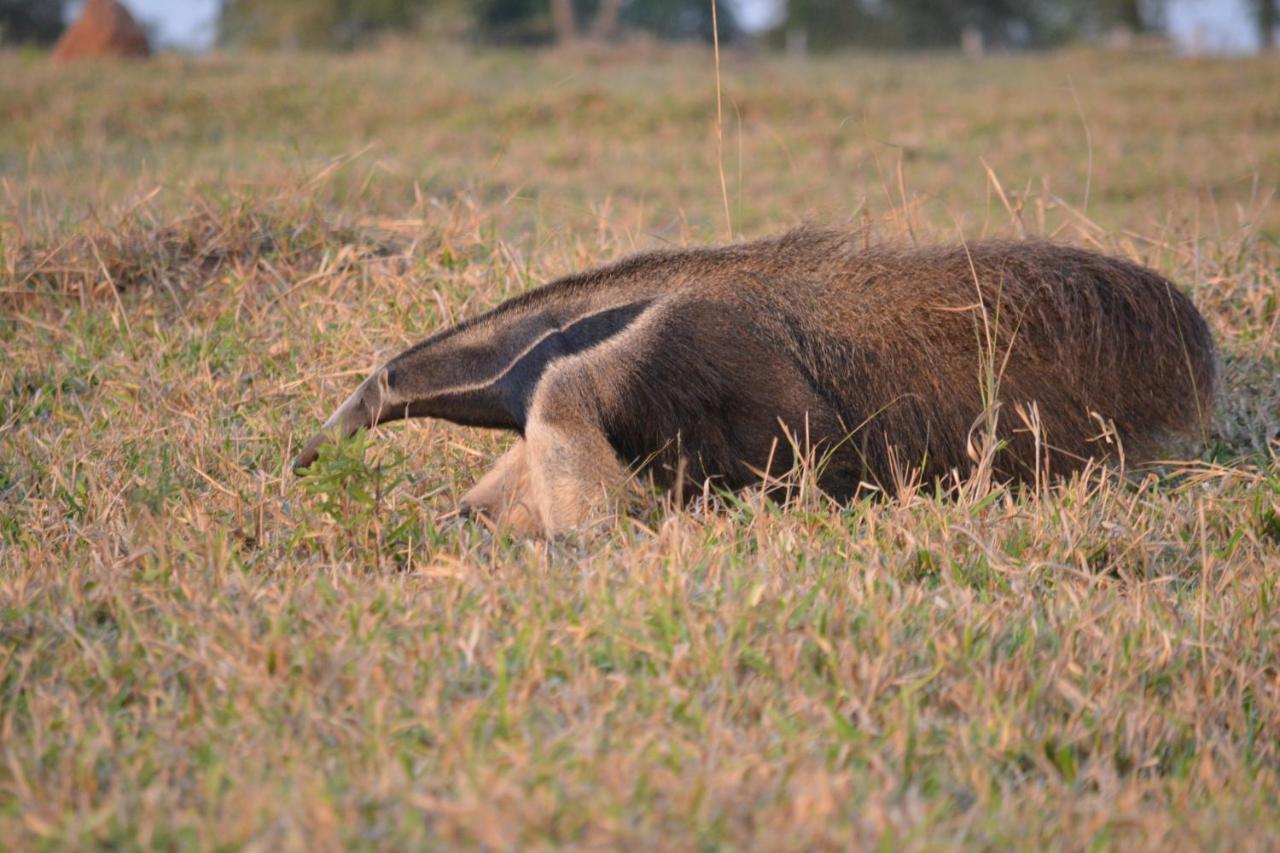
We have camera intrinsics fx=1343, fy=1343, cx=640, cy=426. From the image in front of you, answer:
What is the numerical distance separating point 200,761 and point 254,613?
2.22 ft

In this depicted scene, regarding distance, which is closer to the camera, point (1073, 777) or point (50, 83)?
point (1073, 777)

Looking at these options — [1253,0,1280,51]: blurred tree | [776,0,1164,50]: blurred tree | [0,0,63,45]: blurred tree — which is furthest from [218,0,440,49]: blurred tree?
[1253,0,1280,51]: blurred tree

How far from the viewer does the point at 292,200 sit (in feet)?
22.4

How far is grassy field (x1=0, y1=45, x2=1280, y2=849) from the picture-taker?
2.44m

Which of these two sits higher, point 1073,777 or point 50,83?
point 50,83

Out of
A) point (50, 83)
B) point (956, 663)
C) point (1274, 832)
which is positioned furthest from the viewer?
point (50, 83)

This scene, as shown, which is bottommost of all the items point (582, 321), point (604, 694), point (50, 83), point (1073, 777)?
point (1073, 777)

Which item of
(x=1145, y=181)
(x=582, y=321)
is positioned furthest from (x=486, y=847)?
(x=1145, y=181)

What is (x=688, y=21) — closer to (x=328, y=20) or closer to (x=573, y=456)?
(x=328, y=20)

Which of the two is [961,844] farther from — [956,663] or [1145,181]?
[1145,181]

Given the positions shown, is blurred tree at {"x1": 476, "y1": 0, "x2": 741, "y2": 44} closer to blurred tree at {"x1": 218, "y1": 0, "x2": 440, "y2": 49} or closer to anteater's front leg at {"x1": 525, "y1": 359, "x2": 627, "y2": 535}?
blurred tree at {"x1": 218, "y1": 0, "x2": 440, "y2": 49}

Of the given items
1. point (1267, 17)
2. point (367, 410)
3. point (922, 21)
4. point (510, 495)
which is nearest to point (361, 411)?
point (367, 410)

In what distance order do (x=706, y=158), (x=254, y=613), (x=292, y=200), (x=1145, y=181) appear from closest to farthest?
(x=254, y=613) → (x=292, y=200) → (x=1145, y=181) → (x=706, y=158)

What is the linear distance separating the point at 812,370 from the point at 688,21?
142 ft
